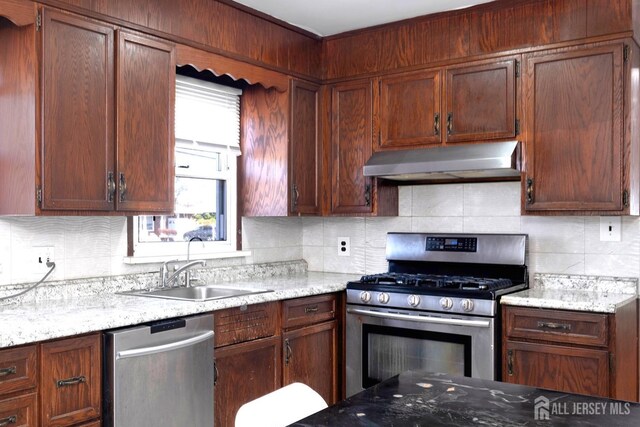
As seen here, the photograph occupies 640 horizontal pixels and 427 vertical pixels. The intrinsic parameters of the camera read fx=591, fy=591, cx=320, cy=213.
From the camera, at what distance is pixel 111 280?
9.97ft

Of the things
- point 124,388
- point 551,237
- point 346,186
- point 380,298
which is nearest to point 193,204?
point 346,186

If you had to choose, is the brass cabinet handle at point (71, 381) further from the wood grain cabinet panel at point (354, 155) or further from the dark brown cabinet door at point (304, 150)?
the wood grain cabinet panel at point (354, 155)

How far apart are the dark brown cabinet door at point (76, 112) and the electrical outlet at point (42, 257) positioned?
0.36 metres

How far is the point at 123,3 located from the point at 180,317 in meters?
1.50

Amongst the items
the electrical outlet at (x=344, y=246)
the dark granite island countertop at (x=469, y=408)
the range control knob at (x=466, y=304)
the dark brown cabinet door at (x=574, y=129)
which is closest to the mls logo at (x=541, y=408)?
the dark granite island countertop at (x=469, y=408)

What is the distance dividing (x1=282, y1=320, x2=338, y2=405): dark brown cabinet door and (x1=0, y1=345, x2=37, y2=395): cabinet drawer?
1422 mm

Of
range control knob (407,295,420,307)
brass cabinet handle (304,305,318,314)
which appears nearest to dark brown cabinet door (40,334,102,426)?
brass cabinet handle (304,305,318,314)

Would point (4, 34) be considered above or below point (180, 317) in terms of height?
above

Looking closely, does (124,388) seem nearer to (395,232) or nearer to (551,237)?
(395,232)

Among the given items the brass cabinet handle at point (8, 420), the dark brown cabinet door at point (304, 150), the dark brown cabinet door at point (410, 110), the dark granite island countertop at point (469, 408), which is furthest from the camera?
the dark brown cabinet door at point (304, 150)

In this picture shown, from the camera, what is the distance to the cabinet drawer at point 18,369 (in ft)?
6.54

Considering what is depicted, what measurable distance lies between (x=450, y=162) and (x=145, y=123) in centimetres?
168

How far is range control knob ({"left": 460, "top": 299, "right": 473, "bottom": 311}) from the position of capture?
10.3ft

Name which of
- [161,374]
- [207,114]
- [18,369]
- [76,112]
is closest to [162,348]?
[161,374]
